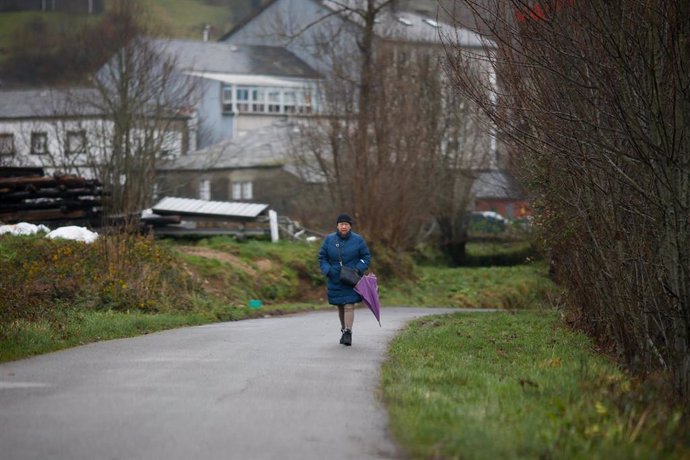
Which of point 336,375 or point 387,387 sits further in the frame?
point 336,375

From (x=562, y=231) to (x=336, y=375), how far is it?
663cm

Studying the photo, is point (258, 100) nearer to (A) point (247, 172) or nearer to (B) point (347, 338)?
(A) point (247, 172)

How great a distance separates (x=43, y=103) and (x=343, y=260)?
46.5m

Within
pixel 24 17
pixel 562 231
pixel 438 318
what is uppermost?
pixel 24 17

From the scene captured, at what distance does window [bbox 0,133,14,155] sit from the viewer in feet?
162

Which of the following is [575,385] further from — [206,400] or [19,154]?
[19,154]

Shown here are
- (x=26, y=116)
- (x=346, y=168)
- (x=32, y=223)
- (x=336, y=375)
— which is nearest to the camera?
(x=336, y=375)

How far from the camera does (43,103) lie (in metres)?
60.4

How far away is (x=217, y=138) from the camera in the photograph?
79625mm

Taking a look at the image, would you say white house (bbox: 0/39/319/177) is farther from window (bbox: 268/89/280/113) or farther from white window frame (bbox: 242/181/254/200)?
white window frame (bbox: 242/181/254/200)

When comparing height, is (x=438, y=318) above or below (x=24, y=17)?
below

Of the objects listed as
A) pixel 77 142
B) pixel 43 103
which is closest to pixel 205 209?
pixel 77 142

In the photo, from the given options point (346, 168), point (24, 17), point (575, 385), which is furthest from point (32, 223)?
point (24, 17)

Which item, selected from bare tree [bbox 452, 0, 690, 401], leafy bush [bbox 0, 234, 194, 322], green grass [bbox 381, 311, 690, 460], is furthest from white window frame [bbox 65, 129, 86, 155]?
bare tree [bbox 452, 0, 690, 401]
